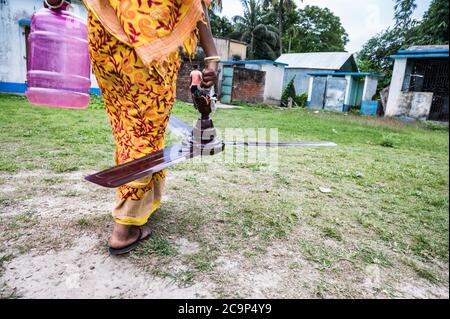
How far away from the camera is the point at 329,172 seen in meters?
2.98

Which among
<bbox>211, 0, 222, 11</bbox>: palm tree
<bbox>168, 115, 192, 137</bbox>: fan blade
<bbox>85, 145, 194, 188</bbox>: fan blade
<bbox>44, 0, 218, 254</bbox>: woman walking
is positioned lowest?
<bbox>85, 145, 194, 188</bbox>: fan blade

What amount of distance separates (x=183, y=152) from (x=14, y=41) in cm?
917

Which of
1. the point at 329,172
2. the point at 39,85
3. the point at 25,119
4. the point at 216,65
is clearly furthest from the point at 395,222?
the point at 25,119

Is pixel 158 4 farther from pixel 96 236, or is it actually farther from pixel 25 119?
pixel 25 119

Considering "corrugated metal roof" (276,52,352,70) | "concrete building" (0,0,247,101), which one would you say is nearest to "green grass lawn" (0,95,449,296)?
"concrete building" (0,0,247,101)

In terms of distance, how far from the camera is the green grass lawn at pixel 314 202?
4.72ft

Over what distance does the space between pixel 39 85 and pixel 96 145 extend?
1.00 meters

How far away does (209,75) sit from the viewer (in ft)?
4.89

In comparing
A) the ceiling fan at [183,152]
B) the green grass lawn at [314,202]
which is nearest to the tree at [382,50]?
the green grass lawn at [314,202]

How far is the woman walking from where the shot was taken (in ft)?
4.20

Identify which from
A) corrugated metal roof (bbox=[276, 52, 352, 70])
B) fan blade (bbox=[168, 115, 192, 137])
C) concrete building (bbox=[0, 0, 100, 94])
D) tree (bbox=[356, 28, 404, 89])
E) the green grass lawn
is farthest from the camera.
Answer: corrugated metal roof (bbox=[276, 52, 352, 70])

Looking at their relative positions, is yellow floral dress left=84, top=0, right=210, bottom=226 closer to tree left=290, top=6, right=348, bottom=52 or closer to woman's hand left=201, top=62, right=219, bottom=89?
woman's hand left=201, top=62, right=219, bottom=89

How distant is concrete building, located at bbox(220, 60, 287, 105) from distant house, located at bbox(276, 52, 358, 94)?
5.10 metres

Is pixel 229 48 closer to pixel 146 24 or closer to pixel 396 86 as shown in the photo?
pixel 396 86
